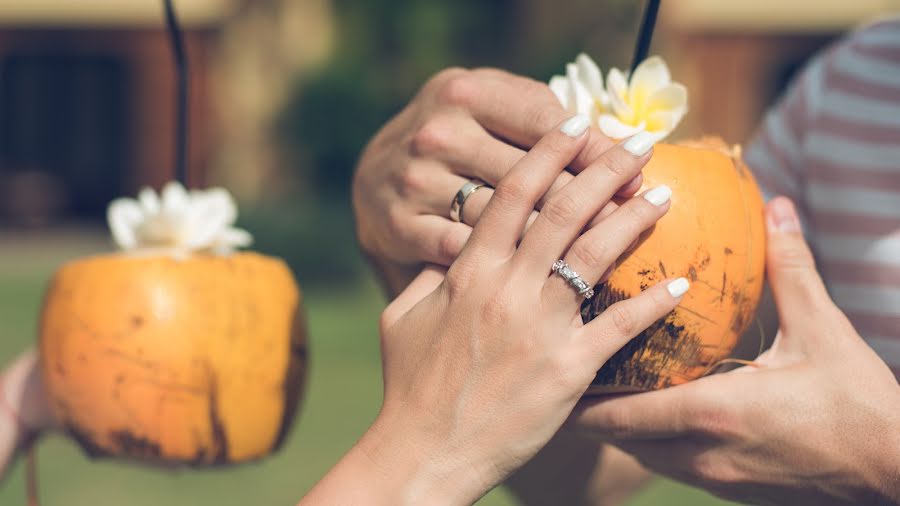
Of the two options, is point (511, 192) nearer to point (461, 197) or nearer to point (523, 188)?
point (523, 188)

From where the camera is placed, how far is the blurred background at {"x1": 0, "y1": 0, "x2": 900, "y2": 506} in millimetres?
12656

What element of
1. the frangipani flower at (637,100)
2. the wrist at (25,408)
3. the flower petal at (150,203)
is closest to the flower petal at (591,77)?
the frangipani flower at (637,100)

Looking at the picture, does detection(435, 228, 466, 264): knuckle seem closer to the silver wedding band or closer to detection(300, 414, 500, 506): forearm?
the silver wedding band

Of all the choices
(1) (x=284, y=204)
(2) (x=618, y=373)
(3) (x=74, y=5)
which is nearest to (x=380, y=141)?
(2) (x=618, y=373)

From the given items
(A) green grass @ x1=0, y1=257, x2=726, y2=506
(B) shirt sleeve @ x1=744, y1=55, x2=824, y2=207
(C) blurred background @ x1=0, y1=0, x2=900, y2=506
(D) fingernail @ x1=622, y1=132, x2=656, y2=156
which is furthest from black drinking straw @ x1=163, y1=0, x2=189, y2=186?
(C) blurred background @ x1=0, y1=0, x2=900, y2=506

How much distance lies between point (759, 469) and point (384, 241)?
714 mm

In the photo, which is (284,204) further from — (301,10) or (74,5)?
(74,5)

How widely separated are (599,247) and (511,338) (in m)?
0.18

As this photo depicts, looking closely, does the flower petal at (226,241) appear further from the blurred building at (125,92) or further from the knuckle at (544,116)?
the blurred building at (125,92)

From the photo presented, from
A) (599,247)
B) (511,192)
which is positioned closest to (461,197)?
(511,192)

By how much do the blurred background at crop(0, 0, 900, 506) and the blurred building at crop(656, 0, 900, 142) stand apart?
3cm

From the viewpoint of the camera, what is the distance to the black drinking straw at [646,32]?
1.66 meters

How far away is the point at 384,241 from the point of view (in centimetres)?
174

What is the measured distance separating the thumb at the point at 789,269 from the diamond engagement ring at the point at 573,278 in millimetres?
388
